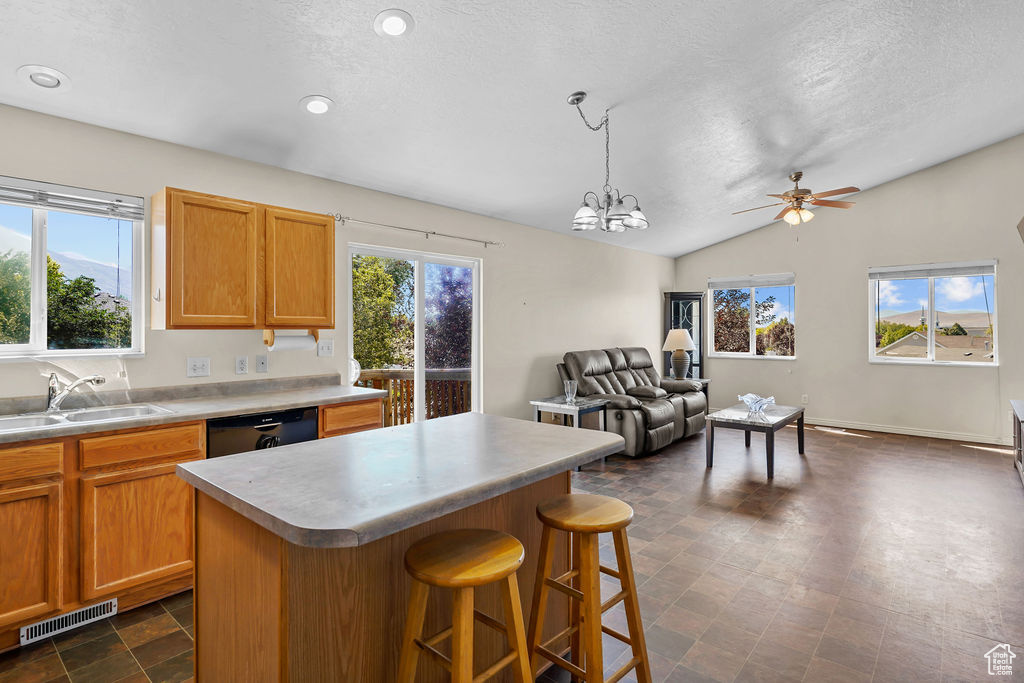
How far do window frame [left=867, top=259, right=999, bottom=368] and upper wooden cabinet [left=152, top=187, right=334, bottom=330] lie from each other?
21.1 ft

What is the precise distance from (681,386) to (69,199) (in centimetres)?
591

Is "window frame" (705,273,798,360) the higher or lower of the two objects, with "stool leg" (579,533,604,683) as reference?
higher

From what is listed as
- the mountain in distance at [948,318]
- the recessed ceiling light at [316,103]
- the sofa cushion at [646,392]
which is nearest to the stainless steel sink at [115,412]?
the recessed ceiling light at [316,103]

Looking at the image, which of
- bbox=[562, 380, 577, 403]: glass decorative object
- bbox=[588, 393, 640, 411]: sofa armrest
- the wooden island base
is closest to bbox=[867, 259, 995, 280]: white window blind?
bbox=[588, 393, 640, 411]: sofa armrest

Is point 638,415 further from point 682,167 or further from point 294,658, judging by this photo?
point 294,658

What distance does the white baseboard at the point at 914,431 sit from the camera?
18.2ft

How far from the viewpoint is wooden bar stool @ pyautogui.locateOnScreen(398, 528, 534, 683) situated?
4.11 ft

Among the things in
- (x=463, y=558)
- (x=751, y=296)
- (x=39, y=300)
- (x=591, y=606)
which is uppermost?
(x=751, y=296)

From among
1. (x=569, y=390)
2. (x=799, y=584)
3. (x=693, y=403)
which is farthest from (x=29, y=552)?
(x=693, y=403)

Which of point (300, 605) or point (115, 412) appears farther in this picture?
point (115, 412)

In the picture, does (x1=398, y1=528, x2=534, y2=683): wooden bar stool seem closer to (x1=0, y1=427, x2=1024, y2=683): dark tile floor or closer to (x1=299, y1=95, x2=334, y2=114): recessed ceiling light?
(x1=0, y1=427, x2=1024, y2=683): dark tile floor

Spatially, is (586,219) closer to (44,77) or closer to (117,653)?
(44,77)

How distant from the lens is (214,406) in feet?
8.77

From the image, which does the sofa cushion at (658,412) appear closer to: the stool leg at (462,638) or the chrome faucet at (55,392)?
the stool leg at (462,638)
